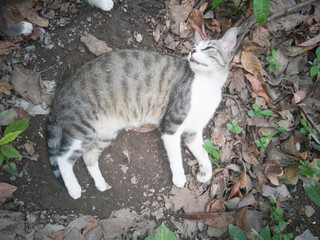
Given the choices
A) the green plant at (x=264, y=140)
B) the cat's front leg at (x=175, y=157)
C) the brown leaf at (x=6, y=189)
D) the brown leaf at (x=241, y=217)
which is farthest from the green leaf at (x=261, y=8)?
the brown leaf at (x=6, y=189)

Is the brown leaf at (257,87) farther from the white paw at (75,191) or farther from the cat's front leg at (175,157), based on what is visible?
the white paw at (75,191)

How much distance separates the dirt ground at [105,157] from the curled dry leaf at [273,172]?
277 mm

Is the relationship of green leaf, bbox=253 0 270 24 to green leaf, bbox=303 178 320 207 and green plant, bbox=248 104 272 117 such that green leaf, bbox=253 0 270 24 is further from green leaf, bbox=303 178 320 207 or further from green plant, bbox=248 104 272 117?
green leaf, bbox=303 178 320 207

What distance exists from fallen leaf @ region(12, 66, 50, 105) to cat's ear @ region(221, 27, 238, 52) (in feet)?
6.77

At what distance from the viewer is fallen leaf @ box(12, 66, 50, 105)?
3.09m

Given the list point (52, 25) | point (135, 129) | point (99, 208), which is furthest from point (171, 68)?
point (99, 208)

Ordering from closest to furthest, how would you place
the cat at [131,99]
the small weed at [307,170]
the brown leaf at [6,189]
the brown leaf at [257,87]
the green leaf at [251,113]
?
1. the brown leaf at [6,189]
2. the cat at [131,99]
3. the small weed at [307,170]
4. the green leaf at [251,113]
5. the brown leaf at [257,87]

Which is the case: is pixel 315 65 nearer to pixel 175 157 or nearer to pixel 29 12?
pixel 175 157

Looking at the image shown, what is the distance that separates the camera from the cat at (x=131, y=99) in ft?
9.59

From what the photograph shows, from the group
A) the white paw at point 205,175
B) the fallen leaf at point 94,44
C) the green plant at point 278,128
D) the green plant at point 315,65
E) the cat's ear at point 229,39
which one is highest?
the cat's ear at point 229,39

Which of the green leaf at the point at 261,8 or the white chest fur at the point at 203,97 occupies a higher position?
the green leaf at the point at 261,8

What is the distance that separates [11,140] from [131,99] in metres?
1.26

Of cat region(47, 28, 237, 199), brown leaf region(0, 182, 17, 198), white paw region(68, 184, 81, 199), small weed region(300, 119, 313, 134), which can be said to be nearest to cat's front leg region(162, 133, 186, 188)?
cat region(47, 28, 237, 199)

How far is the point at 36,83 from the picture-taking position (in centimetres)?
314
